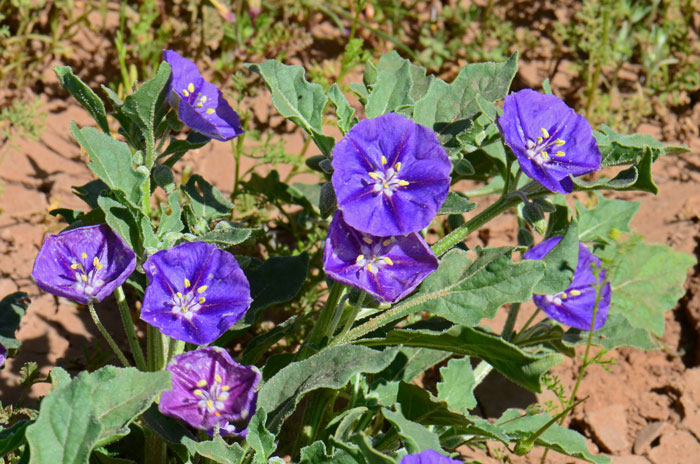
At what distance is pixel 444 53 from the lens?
5398 mm

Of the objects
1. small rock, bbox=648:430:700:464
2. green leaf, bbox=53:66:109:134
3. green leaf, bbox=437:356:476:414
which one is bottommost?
small rock, bbox=648:430:700:464

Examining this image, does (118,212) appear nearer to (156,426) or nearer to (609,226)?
(156,426)

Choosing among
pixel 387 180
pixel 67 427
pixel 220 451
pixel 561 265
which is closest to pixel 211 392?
pixel 220 451

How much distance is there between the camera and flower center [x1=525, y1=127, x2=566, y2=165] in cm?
288

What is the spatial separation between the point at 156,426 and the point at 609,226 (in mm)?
2204

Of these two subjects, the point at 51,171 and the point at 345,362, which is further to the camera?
the point at 51,171

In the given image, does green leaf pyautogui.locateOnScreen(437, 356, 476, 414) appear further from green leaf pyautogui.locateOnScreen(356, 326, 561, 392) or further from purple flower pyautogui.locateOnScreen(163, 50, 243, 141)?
purple flower pyautogui.locateOnScreen(163, 50, 243, 141)

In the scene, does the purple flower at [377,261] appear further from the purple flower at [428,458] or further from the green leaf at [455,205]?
the purple flower at [428,458]

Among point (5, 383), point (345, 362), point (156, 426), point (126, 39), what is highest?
point (126, 39)

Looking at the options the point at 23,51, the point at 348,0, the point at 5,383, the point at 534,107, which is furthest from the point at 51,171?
the point at 534,107

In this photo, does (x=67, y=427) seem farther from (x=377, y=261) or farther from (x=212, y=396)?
(x=377, y=261)

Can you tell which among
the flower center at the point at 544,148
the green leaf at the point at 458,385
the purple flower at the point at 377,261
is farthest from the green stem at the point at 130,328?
the flower center at the point at 544,148

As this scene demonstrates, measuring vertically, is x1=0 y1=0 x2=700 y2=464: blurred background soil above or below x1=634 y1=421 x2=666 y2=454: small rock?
above

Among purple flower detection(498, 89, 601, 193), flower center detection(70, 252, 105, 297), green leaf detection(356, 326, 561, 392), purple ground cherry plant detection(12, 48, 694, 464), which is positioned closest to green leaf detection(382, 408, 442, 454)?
purple ground cherry plant detection(12, 48, 694, 464)
